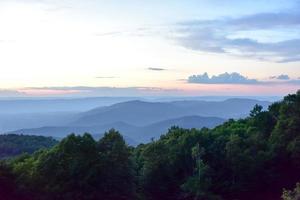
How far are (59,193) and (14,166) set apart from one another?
6.14 metres

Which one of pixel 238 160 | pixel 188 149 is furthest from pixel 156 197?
pixel 238 160

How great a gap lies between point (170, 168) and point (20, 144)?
5552 cm

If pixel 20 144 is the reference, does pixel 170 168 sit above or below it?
above

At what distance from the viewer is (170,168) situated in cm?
3984

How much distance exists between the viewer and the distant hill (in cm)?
8144

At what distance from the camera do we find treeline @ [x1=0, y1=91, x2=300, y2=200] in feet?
113

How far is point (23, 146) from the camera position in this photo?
86.1 m

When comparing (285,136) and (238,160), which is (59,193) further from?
(285,136)

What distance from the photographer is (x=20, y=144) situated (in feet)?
290

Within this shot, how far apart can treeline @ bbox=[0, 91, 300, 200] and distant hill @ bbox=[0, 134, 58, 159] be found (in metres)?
41.8

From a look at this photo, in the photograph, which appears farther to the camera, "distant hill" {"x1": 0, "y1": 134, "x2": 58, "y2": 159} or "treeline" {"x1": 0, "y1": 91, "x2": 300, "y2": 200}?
"distant hill" {"x1": 0, "y1": 134, "x2": 58, "y2": 159}

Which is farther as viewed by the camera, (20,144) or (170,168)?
(20,144)

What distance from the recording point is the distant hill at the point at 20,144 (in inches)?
3206

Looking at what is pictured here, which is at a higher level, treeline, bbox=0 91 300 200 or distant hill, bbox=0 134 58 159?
treeline, bbox=0 91 300 200
